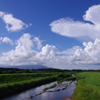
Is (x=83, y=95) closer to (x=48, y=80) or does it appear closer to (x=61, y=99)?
(x=61, y=99)

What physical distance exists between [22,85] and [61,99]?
2482 cm

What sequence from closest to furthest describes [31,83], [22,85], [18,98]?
[18,98] < [22,85] < [31,83]

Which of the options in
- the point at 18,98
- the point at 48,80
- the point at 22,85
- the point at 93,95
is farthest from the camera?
the point at 48,80

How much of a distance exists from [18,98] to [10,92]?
27.9ft

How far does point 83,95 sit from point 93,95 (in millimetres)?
2753

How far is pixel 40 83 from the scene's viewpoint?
303 feet

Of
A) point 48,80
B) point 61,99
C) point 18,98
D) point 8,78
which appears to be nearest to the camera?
point 61,99

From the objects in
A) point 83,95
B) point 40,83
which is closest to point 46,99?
point 83,95

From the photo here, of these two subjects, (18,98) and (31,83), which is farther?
(31,83)

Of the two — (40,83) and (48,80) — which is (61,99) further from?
(48,80)

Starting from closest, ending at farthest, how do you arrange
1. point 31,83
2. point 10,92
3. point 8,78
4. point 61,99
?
1. point 61,99
2. point 10,92
3. point 31,83
4. point 8,78

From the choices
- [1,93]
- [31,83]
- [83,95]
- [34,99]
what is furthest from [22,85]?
[83,95]

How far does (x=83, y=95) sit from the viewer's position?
144 ft

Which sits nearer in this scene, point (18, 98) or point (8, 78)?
point (18, 98)
